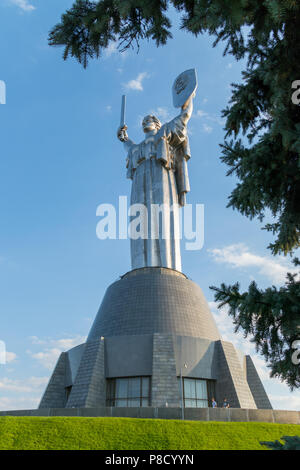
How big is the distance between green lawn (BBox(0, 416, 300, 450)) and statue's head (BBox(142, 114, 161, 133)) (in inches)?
738

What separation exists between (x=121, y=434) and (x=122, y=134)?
20115mm

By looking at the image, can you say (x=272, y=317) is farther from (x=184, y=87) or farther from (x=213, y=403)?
(x=184, y=87)

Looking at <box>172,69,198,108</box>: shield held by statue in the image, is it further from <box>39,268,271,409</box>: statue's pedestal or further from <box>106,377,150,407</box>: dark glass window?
<box>106,377,150,407</box>: dark glass window

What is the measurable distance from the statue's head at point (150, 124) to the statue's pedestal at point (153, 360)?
34.1 feet

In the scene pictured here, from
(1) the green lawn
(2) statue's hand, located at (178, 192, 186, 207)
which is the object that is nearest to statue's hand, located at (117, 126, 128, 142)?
(2) statue's hand, located at (178, 192, 186, 207)

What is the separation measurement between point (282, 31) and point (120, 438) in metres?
10.5

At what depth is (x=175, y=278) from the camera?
21.0 m

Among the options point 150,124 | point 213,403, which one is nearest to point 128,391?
point 213,403

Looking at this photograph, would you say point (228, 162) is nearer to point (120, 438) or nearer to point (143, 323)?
point (120, 438)

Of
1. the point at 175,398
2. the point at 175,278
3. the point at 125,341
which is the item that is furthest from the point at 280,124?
the point at 175,278

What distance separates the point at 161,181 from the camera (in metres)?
23.8

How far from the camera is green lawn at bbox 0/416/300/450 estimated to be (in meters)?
10.7

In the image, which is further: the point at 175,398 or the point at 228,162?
the point at 175,398

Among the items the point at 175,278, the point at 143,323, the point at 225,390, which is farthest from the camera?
the point at 175,278
